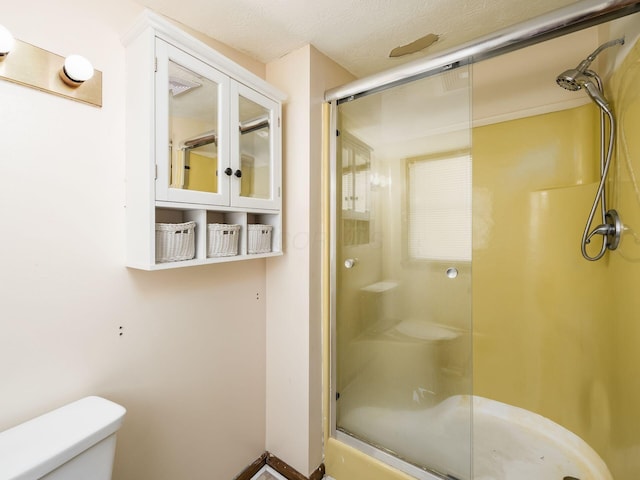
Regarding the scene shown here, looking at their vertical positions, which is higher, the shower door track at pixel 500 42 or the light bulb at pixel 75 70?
the shower door track at pixel 500 42

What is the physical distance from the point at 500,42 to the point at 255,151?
3.38 ft

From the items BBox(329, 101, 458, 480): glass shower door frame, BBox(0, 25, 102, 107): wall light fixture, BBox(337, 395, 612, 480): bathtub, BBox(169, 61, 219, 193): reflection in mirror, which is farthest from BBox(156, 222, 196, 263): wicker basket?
BBox(337, 395, 612, 480): bathtub

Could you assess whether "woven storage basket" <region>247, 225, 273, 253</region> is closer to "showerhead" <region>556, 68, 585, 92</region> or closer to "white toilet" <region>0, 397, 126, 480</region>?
"white toilet" <region>0, 397, 126, 480</region>

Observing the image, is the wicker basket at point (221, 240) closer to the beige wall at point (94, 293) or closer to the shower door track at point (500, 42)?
the beige wall at point (94, 293)

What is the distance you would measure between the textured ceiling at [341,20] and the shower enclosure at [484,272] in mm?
198

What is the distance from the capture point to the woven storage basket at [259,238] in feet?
4.18

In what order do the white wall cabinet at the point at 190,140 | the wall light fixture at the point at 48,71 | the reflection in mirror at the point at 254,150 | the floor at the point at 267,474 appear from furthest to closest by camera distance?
the floor at the point at 267,474 → the reflection in mirror at the point at 254,150 → the white wall cabinet at the point at 190,140 → the wall light fixture at the point at 48,71

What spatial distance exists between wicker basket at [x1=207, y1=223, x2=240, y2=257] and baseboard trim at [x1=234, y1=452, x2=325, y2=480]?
1.16m

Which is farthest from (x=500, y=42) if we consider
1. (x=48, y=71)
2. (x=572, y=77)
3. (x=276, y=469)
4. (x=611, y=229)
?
(x=276, y=469)

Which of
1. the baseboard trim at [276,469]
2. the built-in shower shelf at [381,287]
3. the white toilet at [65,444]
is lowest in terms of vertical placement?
the baseboard trim at [276,469]

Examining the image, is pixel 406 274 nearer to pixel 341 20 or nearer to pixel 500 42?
pixel 500 42

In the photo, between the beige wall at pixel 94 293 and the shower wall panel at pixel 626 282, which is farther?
the shower wall panel at pixel 626 282

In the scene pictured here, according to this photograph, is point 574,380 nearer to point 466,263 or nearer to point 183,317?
point 466,263

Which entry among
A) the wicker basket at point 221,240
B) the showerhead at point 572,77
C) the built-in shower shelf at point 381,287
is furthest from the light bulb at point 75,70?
the showerhead at point 572,77
